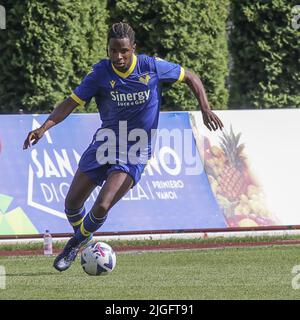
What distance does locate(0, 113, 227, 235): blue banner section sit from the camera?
1577 cm

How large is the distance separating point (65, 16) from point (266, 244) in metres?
6.02

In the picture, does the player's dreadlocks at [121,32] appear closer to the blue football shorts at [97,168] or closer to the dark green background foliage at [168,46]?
the blue football shorts at [97,168]

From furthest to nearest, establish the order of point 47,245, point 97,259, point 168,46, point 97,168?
1. point 168,46
2. point 47,245
3. point 97,168
4. point 97,259

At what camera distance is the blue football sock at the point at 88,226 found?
11.3m

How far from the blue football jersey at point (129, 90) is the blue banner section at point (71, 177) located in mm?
4538

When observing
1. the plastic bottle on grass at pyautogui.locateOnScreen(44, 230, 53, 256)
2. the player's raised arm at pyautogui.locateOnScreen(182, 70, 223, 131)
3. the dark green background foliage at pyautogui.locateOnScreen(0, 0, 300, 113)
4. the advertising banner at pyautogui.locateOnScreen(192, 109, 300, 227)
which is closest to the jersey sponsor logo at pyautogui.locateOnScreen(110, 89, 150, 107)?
the player's raised arm at pyautogui.locateOnScreen(182, 70, 223, 131)

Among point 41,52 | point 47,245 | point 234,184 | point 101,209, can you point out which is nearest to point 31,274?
point 101,209

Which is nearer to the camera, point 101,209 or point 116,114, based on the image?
point 101,209

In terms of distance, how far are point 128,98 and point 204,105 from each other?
80cm

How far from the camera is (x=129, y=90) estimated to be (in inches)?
445

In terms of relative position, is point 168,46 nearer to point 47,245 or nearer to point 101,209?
point 47,245

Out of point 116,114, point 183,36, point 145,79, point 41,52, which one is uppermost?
point 183,36

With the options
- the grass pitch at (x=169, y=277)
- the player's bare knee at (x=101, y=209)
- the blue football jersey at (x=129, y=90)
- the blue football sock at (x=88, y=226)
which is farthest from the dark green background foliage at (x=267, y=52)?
the player's bare knee at (x=101, y=209)

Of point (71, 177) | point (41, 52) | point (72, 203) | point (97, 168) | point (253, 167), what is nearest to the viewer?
point (97, 168)
